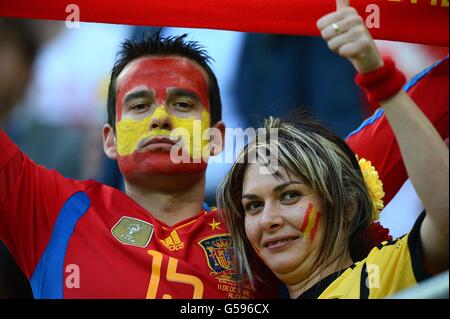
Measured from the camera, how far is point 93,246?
8.79ft

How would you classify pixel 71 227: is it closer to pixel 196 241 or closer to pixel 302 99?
pixel 196 241

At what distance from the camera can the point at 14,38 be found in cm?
361

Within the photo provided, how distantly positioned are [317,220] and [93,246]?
65 centimetres

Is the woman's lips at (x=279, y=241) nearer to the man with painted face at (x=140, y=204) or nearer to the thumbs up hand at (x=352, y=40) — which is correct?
the man with painted face at (x=140, y=204)

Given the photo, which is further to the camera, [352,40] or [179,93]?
[179,93]

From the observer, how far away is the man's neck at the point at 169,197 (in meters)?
2.89

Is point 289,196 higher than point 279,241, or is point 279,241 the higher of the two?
point 289,196

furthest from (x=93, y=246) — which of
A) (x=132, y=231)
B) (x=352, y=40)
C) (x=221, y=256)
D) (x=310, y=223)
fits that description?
(x=352, y=40)

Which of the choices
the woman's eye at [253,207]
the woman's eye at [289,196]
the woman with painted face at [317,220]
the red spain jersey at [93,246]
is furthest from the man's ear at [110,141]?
the woman's eye at [289,196]

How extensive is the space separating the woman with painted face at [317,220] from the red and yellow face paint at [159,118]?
0.60 ft

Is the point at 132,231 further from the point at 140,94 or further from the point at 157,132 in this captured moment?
the point at 140,94

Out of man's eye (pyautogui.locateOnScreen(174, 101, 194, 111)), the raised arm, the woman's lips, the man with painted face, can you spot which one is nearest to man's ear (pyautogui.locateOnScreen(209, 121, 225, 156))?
the man with painted face

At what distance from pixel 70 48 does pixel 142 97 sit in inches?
60.6

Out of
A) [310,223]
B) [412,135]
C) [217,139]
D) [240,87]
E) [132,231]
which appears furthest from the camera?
[240,87]
